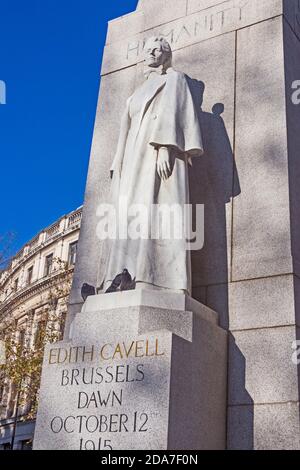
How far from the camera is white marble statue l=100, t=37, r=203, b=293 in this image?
8.13 m

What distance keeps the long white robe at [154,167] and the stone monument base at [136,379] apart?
504mm

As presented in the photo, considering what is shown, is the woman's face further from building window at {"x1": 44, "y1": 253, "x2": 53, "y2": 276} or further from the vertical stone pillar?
building window at {"x1": 44, "y1": 253, "x2": 53, "y2": 276}

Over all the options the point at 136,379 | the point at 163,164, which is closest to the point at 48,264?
the point at 163,164

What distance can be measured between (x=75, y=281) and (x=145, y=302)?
3048 millimetres

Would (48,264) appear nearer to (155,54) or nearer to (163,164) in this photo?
(155,54)

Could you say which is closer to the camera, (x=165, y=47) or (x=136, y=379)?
(x=136, y=379)

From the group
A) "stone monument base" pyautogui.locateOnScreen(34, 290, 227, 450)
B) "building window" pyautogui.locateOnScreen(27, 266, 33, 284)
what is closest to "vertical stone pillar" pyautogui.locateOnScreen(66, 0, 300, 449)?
"stone monument base" pyautogui.locateOnScreen(34, 290, 227, 450)

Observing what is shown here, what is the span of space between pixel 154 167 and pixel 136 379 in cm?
307

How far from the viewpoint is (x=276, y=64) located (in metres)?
9.95

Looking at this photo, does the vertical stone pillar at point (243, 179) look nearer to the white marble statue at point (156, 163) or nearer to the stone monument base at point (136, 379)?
the stone monument base at point (136, 379)

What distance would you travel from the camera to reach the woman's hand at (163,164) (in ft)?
28.2

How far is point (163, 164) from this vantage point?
8609 mm

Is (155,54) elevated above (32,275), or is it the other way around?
(32,275)
